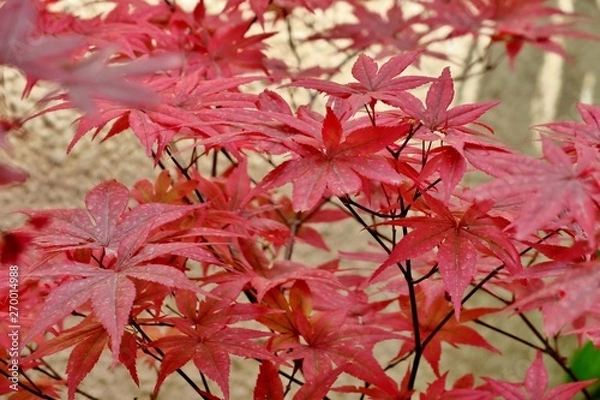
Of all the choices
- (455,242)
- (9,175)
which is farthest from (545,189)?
(9,175)

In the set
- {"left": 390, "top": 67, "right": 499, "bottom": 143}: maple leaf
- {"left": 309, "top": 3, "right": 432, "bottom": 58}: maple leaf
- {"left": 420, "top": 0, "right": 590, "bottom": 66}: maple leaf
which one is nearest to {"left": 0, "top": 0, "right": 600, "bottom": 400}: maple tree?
{"left": 390, "top": 67, "right": 499, "bottom": 143}: maple leaf

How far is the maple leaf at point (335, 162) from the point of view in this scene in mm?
689

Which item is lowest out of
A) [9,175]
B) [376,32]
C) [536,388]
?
[536,388]

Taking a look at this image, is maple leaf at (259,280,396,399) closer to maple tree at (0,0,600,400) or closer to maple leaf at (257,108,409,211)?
maple tree at (0,0,600,400)

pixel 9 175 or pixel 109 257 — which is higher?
pixel 9 175

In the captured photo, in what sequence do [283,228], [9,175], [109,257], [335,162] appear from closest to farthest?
1. [9,175]
2. [335,162]
3. [109,257]
4. [283,228]

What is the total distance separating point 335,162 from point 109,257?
11.7 inches

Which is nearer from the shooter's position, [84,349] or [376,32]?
[84,349]

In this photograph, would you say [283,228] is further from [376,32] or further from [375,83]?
[376,32]

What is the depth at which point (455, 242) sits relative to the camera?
73cm

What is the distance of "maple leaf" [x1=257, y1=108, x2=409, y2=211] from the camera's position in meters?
0.69

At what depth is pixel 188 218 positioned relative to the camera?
93 cm

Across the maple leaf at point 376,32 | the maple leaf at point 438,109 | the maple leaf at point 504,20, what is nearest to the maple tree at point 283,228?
the maple leaf at point 438,109

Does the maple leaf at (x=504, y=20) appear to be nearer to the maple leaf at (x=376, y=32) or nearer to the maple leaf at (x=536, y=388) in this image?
the maple leaf at (x=376, y=32)
